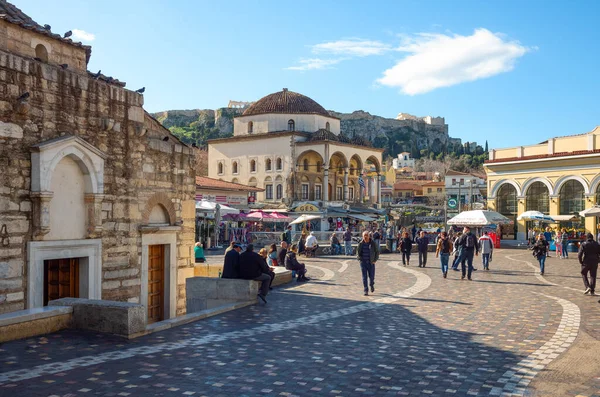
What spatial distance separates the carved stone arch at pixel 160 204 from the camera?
13.3 m

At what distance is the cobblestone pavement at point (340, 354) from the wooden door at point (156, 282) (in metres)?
2.45

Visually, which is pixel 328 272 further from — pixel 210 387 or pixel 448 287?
pixel 210 387

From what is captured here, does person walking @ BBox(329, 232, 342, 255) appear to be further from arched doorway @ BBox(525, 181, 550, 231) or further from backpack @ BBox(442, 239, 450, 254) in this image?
arched doorway @ BBox(525, 181, 550, 231)

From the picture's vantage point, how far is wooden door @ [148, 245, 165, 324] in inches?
546

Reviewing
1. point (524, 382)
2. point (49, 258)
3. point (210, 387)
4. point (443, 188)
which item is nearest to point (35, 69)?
point (49, 258)

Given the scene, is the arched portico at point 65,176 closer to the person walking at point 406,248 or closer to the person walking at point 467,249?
the person walking at point 467,249

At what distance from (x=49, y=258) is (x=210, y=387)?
17.9 feet

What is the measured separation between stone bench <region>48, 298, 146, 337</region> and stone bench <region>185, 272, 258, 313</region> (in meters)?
4.20

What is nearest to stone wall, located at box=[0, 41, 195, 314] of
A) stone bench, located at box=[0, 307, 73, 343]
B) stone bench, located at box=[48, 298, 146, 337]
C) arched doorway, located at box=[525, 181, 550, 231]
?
stone bench, located at box=[0, 307, 73, 343]

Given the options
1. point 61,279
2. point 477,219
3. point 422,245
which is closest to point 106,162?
point 61,279

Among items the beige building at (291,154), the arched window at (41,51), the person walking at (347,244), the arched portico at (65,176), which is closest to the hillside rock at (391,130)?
the beige building at (291,154)

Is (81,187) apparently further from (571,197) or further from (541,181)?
(541,181)

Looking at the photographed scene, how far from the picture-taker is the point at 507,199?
47125mm

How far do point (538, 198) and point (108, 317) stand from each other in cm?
4078
